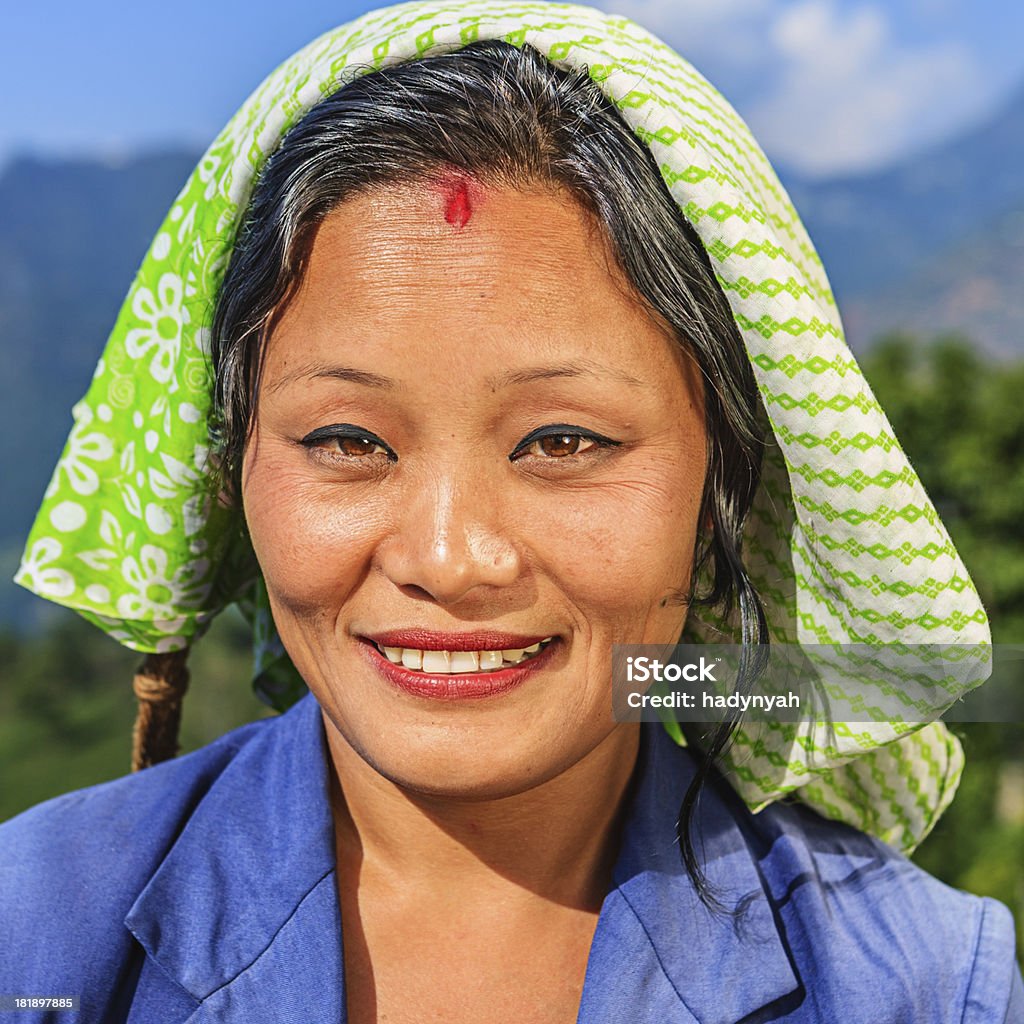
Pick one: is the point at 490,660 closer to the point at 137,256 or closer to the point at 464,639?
the point at 464,639

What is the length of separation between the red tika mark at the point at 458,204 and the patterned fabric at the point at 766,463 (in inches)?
7.2

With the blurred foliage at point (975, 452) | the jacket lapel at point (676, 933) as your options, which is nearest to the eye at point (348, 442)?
the jacket lapel at point (676, 933)

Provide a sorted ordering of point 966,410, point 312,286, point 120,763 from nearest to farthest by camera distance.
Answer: point 312,286 < point 966,410 < point 120,763

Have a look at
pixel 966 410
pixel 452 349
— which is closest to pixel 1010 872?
pixel 966 410

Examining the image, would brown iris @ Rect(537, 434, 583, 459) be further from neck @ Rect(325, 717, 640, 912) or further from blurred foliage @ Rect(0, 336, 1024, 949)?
blurred foliage @ Rect(0, 336, 1024, 949)

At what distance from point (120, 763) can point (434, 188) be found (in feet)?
50.6

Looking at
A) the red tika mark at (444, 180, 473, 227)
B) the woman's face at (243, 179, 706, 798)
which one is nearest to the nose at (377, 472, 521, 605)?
the woman's face at (243, 179, 706, 798)

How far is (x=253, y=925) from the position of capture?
4.71 feet

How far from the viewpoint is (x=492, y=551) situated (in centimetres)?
123

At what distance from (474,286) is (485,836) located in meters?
0.72

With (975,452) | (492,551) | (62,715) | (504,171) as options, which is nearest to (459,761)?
(492,551)

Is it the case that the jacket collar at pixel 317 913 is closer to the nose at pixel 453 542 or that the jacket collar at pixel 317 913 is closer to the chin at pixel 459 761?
the chin at pixel 459 761

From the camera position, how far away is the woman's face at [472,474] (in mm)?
1239

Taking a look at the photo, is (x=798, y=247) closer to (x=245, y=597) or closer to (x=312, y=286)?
(x=312, y=286)
